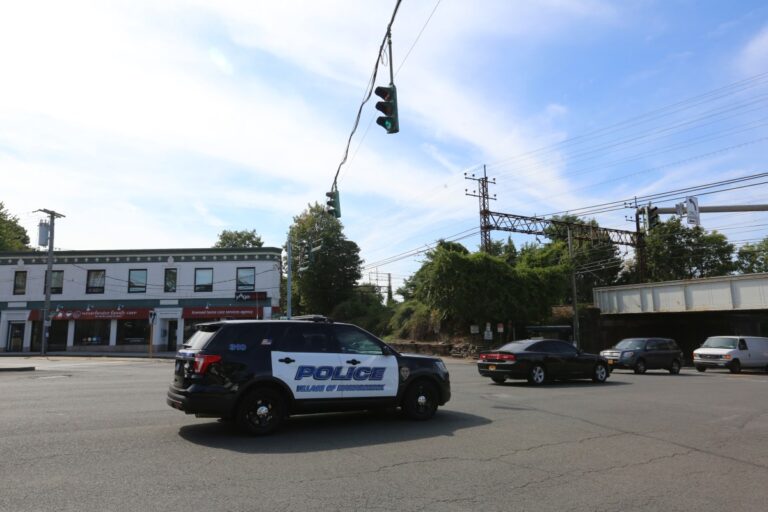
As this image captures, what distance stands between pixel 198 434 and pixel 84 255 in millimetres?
43455

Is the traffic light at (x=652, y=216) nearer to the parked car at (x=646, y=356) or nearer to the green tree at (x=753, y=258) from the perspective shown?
the parked car at (x=646, y=356)

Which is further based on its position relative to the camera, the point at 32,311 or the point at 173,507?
the point at 32,311

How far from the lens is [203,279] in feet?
147

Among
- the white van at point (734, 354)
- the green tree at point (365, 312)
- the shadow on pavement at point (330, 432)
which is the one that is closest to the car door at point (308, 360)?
the shadow on pavement at point (330, 432)

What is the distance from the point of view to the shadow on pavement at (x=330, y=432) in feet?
25.1

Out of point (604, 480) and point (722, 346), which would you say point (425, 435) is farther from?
point (722, 346)

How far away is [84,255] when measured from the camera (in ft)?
150

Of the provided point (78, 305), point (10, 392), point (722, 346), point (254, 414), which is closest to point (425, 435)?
point (254, 414)

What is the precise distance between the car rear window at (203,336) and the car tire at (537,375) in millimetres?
11054

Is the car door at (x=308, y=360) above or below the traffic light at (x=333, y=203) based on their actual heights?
below

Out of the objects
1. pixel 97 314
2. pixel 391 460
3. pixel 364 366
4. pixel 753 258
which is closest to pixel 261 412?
pixel 364 366

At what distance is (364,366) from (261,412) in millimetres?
1883

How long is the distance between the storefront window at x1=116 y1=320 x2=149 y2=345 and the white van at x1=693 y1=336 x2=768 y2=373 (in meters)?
39.0

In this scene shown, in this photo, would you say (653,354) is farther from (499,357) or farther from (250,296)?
(250,296)
